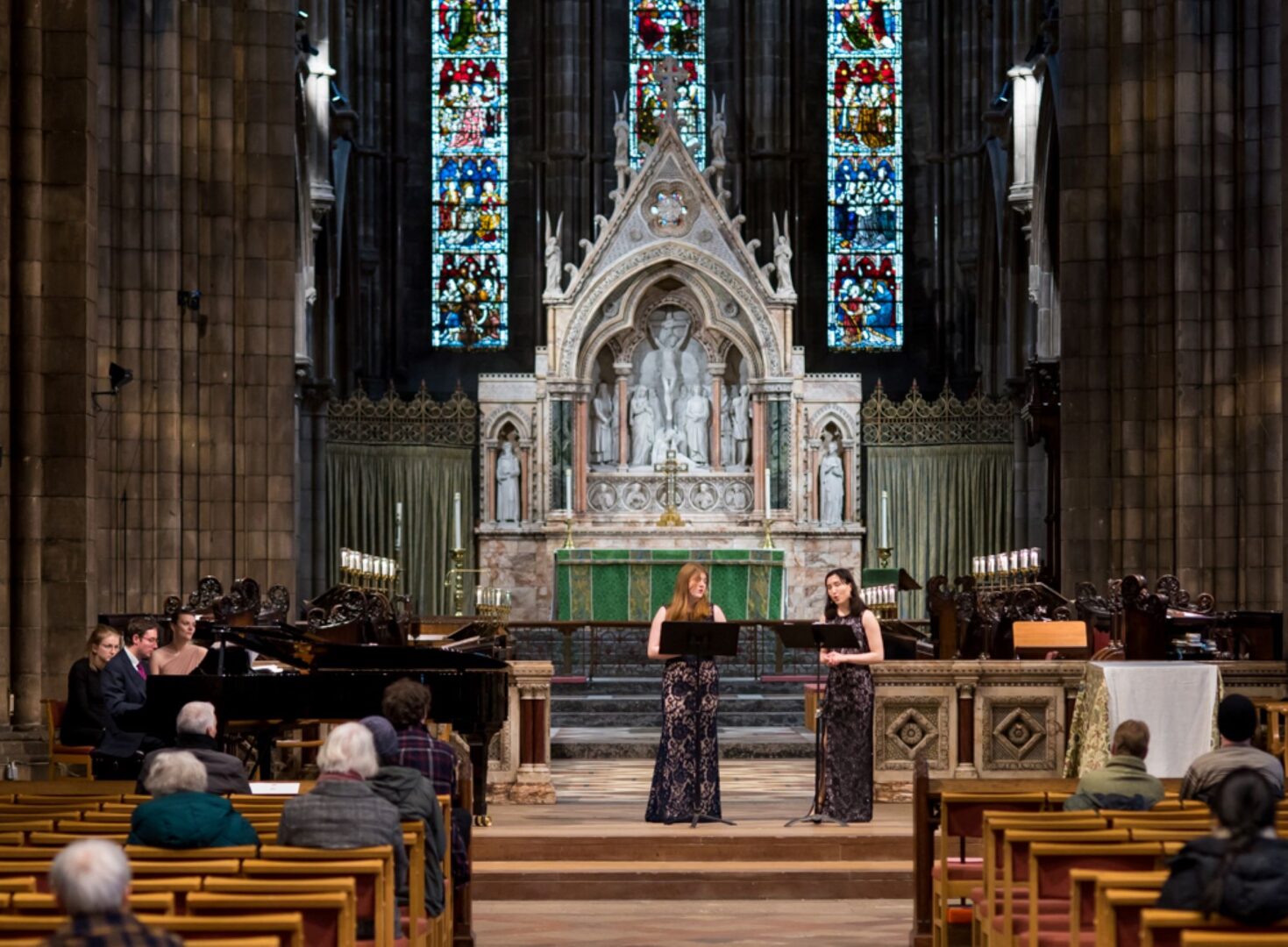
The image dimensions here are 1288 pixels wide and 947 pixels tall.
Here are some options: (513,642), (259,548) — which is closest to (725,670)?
(513,642)

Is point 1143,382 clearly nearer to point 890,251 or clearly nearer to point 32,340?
point 32,340

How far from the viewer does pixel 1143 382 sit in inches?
736

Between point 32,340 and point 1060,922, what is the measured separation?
8.69 metres

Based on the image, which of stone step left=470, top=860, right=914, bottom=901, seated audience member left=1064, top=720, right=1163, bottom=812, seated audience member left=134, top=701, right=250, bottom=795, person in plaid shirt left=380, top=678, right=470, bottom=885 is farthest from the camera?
stone step left=470, top=860, right=914, bottom=901

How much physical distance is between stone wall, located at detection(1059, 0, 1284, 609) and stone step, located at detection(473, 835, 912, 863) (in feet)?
20.9

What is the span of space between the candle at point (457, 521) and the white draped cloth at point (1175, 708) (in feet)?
43.1

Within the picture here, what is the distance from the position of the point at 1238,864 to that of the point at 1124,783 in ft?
8.44

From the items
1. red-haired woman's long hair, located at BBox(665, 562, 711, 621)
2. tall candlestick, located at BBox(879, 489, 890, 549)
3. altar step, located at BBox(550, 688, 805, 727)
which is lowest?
altar step, located at BBox(550, 688, 805, 727)

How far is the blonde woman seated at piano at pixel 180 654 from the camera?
12.0 m

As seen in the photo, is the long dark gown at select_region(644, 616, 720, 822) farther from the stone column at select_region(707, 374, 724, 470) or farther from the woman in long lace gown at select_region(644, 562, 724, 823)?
the stone column at select_region(707, 374, 724, 470)

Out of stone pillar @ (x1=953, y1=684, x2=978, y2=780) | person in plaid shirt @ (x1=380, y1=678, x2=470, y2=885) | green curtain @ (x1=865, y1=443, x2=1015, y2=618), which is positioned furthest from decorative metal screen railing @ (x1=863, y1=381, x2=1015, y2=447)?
person in plaid shirt @ (x1=380, y1=678, x2=470, y2=885)

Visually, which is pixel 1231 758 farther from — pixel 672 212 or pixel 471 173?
pixel 471 173

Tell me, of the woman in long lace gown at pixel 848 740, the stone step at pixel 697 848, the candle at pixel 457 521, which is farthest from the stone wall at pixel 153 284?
the candle at pixel 457 521

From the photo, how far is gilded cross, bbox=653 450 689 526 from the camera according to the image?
25031mm
